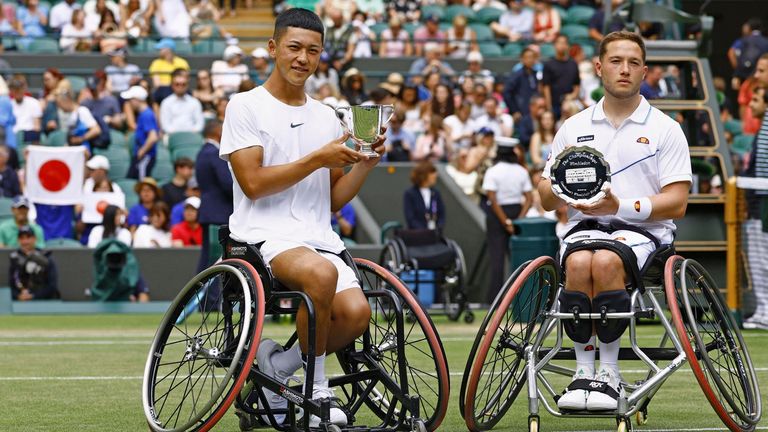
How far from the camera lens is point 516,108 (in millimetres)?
21406

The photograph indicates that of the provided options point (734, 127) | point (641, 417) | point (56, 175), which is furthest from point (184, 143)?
point (641, 417)

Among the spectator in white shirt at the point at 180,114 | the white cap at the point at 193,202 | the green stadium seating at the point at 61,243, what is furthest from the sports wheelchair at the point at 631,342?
the spectator in white shirt at the point at 180,114

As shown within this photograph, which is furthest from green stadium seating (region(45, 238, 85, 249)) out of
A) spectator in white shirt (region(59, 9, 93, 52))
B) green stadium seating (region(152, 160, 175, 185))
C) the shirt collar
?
the shirt collar

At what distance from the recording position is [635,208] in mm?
6406

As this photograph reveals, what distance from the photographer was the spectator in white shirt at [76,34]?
23.1 meters

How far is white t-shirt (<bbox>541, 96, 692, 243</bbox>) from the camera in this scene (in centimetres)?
659

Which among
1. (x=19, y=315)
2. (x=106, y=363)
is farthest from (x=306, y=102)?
(x=19, y=315)

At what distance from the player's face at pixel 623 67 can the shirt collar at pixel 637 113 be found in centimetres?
8

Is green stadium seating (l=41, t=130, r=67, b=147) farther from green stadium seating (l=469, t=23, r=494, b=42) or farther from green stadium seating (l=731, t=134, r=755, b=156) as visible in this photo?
green stadium seating (l=731, t=134, r=755, b=156)

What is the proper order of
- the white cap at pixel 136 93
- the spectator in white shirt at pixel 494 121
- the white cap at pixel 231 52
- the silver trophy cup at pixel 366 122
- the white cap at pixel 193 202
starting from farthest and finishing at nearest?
the white cap at pixel 231 52 < the spectator in white shirt at pixel 494 121 < the white cap at pixel 136 93 < the white cap at pixel 193 202 < the silver trophy cup at pixel 366 122

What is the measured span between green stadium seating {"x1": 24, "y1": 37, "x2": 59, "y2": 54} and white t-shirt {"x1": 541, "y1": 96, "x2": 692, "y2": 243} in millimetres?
17443

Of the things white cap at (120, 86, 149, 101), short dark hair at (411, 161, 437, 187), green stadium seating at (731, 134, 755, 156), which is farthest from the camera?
green stadium seating at (731, 134, 755, 156)

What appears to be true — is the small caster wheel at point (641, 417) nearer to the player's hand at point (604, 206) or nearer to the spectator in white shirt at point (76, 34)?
the player's hand at point (604, 206)

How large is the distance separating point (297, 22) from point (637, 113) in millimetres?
1512
